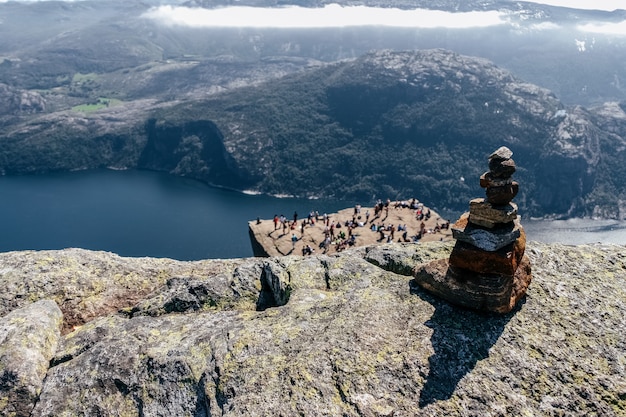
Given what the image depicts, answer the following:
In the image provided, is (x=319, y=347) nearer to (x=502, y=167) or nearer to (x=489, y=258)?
(x=489, y=258)

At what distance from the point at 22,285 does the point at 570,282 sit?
20657 millimetres

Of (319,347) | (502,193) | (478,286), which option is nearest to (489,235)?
(502,193)

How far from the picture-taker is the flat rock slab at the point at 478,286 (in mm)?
13438

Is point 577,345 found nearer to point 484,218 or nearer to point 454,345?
point 454,345

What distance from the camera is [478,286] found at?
13609mm

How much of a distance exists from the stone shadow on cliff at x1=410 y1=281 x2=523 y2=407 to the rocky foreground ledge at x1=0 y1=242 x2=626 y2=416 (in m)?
0.04

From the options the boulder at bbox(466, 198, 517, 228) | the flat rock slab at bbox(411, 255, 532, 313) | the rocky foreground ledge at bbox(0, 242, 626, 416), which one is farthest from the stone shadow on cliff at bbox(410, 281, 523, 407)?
the boulder at bbox(466, 198, 517, 228)

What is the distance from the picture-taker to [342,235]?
61.8 metres

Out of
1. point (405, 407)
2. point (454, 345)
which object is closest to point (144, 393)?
point (405, 407)

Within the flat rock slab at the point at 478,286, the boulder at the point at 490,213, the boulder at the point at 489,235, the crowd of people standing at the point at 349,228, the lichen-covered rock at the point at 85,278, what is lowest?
the crowd of people standing at the point at 349,228

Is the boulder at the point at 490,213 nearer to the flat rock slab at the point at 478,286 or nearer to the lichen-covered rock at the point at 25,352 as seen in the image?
the flat rock slab at the point at 478,286

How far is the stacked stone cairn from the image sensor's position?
44.4ft

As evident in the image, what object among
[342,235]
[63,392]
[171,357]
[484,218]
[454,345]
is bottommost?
[342,235]

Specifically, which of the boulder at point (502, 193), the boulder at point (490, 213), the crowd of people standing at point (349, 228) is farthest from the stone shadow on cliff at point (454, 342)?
the crowd of people standing at point (349, 228)
